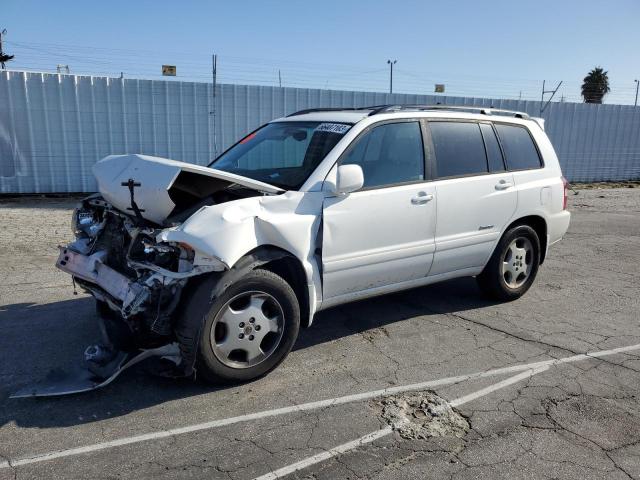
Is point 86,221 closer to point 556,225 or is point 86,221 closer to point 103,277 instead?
point 103,277

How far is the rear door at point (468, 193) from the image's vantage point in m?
4.88

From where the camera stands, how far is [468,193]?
5.01 meters

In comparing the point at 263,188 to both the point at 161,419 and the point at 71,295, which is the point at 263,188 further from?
the point at 71,295

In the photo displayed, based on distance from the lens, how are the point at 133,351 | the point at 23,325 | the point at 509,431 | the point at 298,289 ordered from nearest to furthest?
the point at 509,431, the point at 133,351, the point at 298,289, the point at 23,325

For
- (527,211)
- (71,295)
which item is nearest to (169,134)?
(71,295)

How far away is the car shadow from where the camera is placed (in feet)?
11.1

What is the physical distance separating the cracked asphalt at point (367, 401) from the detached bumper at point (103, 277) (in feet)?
2.14

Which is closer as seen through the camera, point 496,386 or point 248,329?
point 248,329

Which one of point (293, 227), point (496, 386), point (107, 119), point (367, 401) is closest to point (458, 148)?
point (293, 227)

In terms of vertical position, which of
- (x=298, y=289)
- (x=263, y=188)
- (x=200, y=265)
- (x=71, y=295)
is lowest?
(x=71, y=295)

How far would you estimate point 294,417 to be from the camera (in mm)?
3371

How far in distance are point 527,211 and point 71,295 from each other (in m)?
4.96

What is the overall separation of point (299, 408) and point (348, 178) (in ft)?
5.50

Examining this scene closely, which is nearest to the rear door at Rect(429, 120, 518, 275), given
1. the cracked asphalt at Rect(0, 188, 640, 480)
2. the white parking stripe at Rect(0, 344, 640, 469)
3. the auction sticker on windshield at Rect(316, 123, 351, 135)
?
the cracked asphalt at Rect(0, 188, 640, 480)
